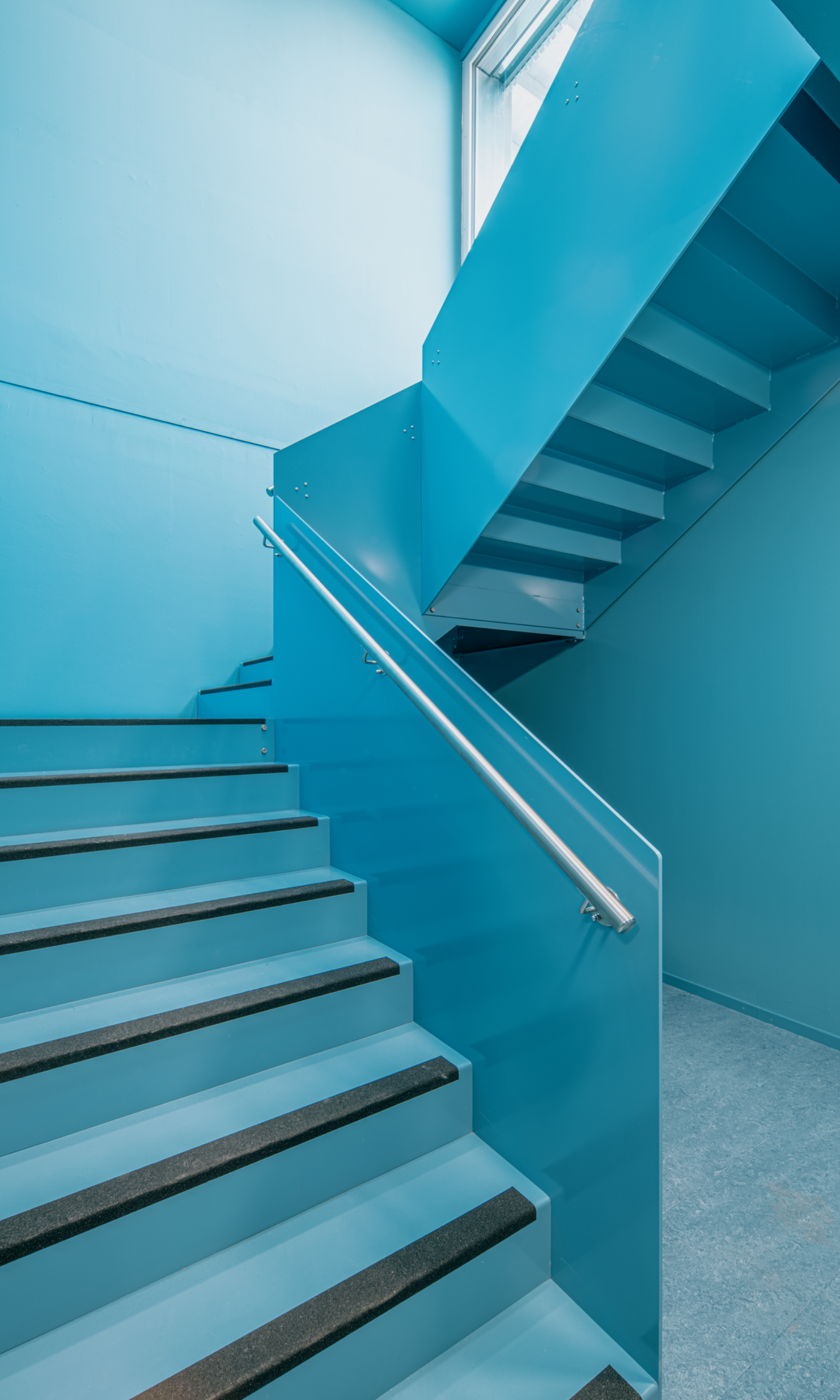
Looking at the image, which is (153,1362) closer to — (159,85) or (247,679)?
(247,679)

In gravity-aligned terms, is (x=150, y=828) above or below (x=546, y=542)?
below

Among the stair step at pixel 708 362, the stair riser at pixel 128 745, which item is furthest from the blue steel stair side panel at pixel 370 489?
the stair step at pixel 708 362

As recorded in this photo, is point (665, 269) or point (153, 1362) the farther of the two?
point (665, 269)

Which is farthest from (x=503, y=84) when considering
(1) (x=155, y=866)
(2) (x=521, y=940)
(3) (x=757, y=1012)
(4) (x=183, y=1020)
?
(4) (x=183, y=1020)

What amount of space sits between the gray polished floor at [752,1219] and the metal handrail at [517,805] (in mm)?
851

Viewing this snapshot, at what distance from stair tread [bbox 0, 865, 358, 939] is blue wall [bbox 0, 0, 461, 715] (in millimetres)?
1605

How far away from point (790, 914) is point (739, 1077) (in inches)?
26.9

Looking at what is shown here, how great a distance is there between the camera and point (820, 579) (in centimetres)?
257

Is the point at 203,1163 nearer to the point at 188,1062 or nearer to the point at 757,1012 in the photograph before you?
the point at 188,1062

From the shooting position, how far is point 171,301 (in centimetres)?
347

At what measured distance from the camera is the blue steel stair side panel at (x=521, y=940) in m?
1.25

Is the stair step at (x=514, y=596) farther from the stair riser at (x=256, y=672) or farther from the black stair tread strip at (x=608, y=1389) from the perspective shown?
the black stair tread strip at (x=608, y=1389)

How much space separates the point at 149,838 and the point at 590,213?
7.32 feet

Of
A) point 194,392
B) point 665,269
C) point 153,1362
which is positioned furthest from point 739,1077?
point 194,392
